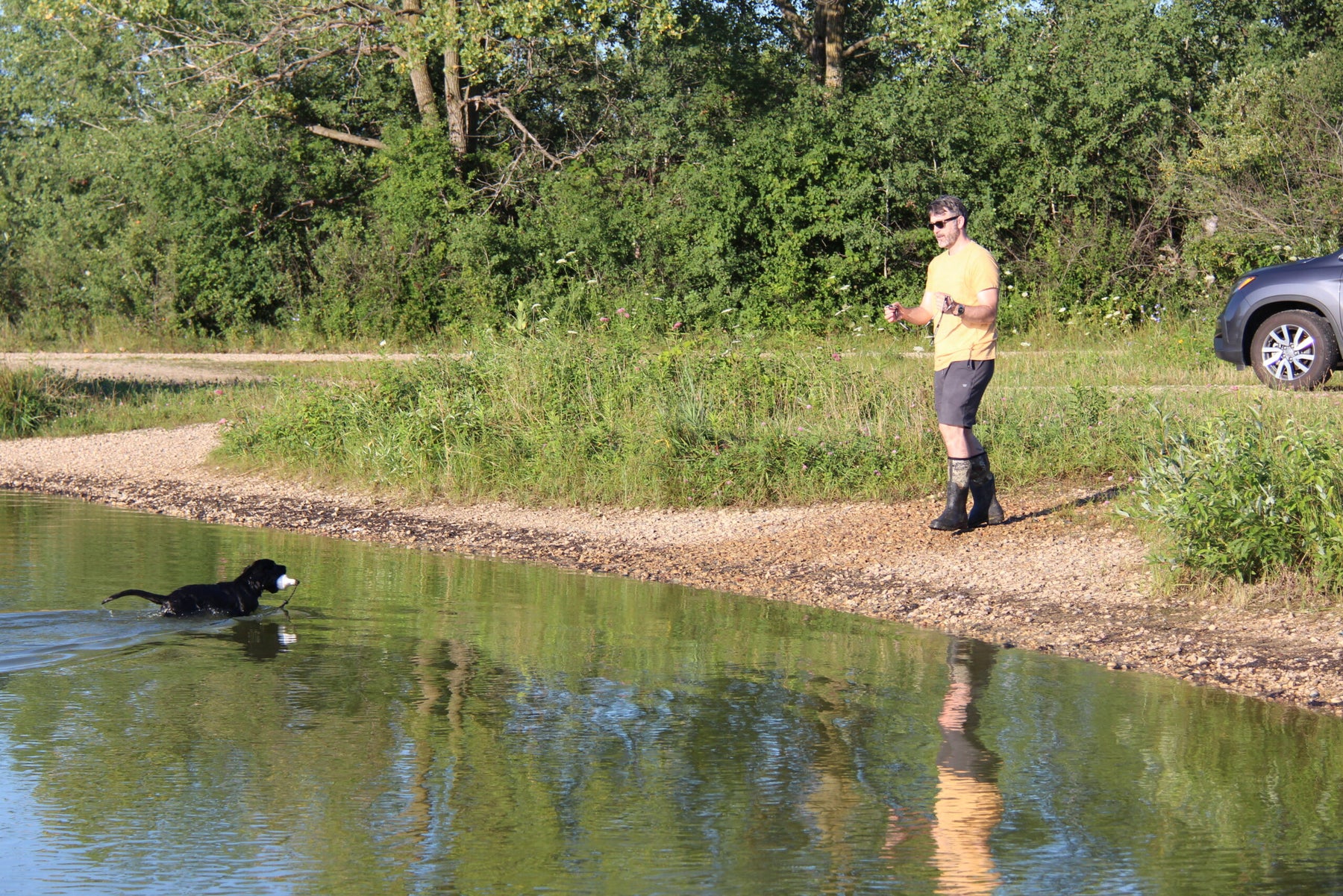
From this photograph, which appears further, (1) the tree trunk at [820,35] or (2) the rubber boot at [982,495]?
(1) the tree trunk at [820,35]

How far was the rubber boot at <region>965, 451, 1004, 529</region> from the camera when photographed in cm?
896

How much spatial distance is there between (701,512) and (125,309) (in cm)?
1822

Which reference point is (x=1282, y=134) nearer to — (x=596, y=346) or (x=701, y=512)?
(x=596, y=346)

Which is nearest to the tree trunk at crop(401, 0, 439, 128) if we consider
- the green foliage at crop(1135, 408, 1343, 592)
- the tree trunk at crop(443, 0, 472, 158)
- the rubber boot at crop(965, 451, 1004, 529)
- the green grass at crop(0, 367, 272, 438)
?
the tree trunk at crop(443, 0, 472, 158)

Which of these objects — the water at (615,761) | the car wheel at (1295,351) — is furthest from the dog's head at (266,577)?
the car wheel at (1295,351)

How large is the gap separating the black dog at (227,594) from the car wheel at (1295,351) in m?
9.77

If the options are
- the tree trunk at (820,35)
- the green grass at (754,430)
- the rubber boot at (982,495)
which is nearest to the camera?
the green grass at (754,430)

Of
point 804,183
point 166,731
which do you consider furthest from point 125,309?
point 166,731

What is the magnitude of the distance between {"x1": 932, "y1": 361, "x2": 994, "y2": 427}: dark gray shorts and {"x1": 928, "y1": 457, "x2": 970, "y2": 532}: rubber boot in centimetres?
38

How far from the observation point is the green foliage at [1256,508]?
7.31 meters

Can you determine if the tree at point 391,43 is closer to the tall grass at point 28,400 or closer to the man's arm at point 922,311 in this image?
the tall grass at point 28,400

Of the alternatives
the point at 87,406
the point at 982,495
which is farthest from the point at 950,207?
the point at 87,406

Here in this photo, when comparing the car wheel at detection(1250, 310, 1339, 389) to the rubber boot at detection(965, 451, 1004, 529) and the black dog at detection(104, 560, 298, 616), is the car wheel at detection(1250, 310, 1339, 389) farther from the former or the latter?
the black dog at detection(104, 560, 298, 616)

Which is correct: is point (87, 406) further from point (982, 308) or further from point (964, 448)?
point (982, 308)
